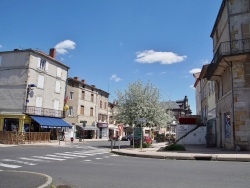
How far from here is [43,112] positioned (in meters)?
35.3

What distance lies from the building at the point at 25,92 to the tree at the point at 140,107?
10160 mm

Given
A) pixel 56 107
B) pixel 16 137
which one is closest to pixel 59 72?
pixel 56 107

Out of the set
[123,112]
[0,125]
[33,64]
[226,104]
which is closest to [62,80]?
[33,64]

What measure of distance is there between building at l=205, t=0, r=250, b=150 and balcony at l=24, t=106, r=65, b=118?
22024 millimetres

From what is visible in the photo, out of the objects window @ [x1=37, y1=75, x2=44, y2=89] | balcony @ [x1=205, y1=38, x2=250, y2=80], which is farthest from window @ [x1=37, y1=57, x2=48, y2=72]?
balcony @ [x1=205, y1=38, x2=250, y2=80]

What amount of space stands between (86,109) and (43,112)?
53.3 ft

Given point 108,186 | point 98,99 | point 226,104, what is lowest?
point 108,186

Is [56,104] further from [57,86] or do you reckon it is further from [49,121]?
[49,121]

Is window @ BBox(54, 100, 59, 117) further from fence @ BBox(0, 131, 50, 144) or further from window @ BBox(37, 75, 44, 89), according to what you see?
fence @ BBox(0, 131, 50, 144)

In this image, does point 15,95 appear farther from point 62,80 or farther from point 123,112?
point 123,112

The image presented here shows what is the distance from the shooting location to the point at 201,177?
8555mm

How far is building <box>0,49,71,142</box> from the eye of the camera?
32.5 m

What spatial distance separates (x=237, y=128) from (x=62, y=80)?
2796cm

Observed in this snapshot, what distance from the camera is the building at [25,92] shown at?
3250 centimetres
